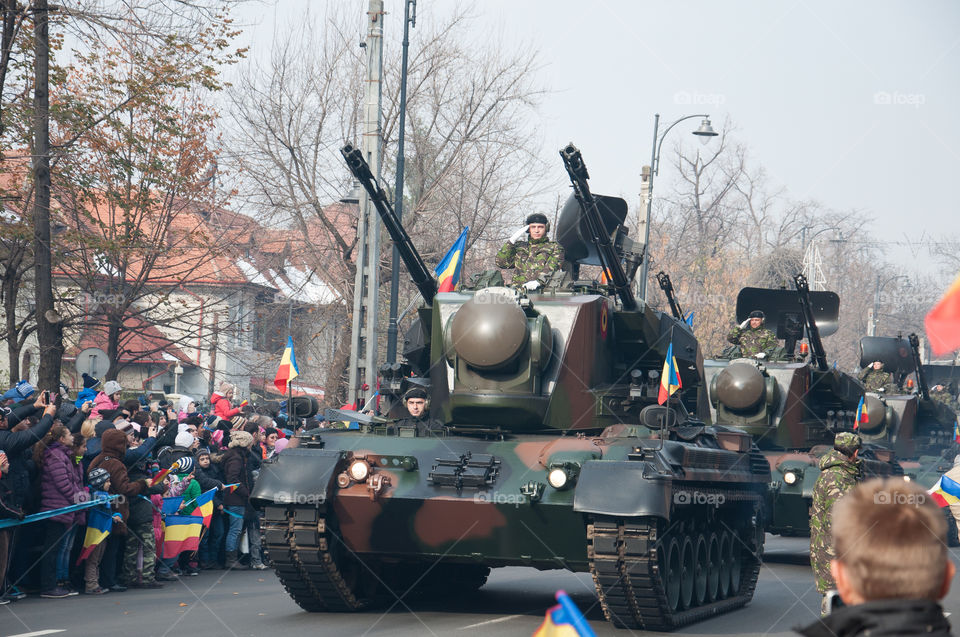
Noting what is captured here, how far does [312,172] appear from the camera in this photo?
2716cm

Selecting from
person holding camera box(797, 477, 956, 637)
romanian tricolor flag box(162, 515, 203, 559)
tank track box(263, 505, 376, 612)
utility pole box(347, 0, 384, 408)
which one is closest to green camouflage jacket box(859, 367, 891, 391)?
utility pole box(347, 0, 384, 408)

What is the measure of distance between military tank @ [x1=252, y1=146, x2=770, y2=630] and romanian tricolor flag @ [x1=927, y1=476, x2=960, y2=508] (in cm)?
179

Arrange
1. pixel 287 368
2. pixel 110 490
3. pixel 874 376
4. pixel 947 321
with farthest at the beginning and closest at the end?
pixel 874 376 < pixel 287 368 < pixel 110 490 < pixel 947 321

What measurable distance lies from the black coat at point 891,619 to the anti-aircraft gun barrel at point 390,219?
7860 millimetres

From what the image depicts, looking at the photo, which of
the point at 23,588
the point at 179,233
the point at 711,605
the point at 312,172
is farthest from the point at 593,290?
the point at 312,172

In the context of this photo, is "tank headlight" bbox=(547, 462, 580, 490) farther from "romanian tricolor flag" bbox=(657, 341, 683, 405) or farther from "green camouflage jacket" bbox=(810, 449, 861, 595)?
"green camouflage jacket" bbox=(810, 449, 861, 595)

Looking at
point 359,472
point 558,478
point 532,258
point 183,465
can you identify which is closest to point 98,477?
point 183,465

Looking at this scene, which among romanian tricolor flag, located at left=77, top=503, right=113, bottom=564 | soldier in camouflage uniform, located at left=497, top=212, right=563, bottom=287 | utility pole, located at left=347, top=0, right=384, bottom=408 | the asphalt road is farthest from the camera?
utility pole, located at left=347, top=0, right=384, bottom=408

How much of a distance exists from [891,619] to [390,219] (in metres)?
8.57

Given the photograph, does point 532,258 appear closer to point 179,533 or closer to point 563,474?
point 563,474

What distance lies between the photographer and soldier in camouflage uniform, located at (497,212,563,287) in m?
11.9

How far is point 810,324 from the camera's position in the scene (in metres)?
17.0

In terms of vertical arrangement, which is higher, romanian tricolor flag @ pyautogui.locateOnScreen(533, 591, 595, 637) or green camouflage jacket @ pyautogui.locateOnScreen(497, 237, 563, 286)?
green camouflage jacket @ pyautogui.locateOnScreen(497, 237, 563, 286)

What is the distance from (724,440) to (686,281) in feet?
115
